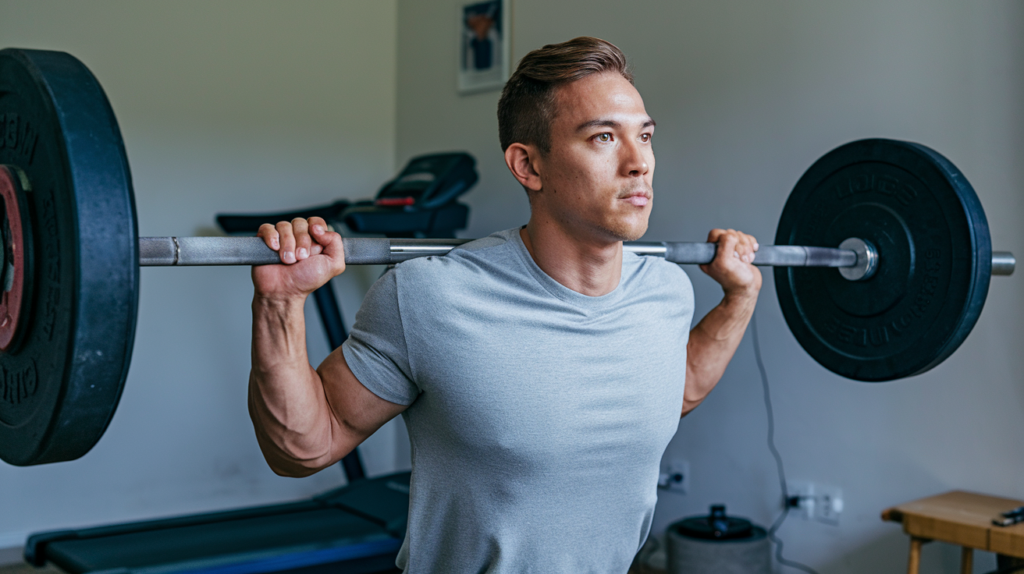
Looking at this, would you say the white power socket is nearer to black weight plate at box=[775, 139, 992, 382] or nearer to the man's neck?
black weight plate at box=[775, 139, 992, 382]

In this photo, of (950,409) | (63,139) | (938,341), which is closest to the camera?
(63,139)

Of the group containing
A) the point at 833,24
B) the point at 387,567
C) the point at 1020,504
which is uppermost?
the point at 833,24

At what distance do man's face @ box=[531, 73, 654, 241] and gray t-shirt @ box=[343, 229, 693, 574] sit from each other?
0.38ft

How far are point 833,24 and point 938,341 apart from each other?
1.52 metres

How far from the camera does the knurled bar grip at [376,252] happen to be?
108cm

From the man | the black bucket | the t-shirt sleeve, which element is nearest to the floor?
the black bucket

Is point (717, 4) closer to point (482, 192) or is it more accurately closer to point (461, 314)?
point (482, 192)

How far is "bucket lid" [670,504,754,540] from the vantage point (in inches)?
106

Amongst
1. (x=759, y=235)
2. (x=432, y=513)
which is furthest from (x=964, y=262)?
(x=759, y=235)

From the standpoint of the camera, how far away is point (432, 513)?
130 centimetres

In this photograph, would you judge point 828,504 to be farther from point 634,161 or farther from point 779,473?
point 634,161

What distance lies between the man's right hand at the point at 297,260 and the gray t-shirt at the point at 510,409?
0.13 meters

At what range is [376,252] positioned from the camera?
4.26ft

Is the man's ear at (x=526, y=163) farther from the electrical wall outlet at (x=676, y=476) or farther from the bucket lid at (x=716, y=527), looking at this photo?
the electrical wall outlet at (x=676, y=476)
